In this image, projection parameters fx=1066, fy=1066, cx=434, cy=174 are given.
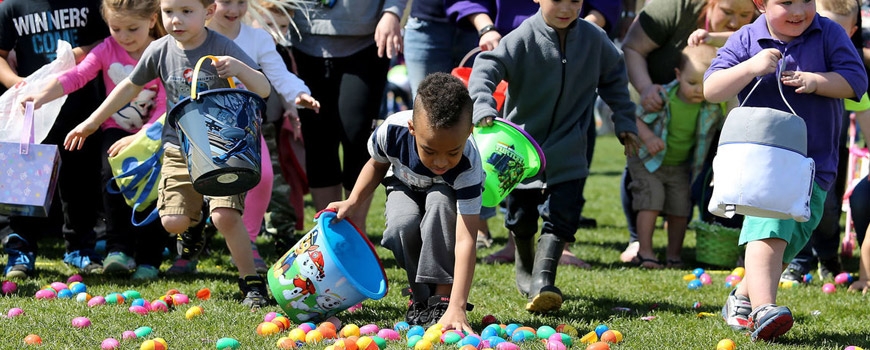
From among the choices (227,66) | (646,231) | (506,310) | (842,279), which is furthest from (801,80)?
(646,231)

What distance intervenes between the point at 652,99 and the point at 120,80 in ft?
9.54

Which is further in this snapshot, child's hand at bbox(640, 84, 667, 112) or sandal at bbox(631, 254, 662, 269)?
sandal at bbox(631, 254, 662, 269)

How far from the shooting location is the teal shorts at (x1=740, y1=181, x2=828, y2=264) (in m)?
4.07

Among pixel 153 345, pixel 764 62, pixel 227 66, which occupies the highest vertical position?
pixel 764 62

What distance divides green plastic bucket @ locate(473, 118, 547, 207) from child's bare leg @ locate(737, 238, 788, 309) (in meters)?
0.89

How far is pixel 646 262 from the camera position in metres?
6.24

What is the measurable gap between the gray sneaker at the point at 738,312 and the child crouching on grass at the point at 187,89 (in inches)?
77.2

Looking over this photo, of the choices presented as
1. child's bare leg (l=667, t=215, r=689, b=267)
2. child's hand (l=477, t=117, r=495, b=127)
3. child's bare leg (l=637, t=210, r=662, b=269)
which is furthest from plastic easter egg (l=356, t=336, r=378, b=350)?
child's bare leg (l=667, t=215, r=689, b=267)

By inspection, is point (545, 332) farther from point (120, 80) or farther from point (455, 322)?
point (120, 80)

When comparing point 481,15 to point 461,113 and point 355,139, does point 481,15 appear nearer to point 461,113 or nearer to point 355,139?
point 355,139

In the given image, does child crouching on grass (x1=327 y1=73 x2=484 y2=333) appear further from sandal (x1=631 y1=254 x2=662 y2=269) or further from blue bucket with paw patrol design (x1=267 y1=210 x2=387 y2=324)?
sandal (x1=631 y1=254 x2=662 y2=269)

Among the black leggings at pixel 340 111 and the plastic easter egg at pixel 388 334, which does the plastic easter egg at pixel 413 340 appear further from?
the black leggings at pixel 340 111

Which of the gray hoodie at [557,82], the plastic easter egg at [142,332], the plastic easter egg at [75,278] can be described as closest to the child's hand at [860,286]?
the gray hoodie at [557,82]

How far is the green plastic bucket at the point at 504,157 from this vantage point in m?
4.28
